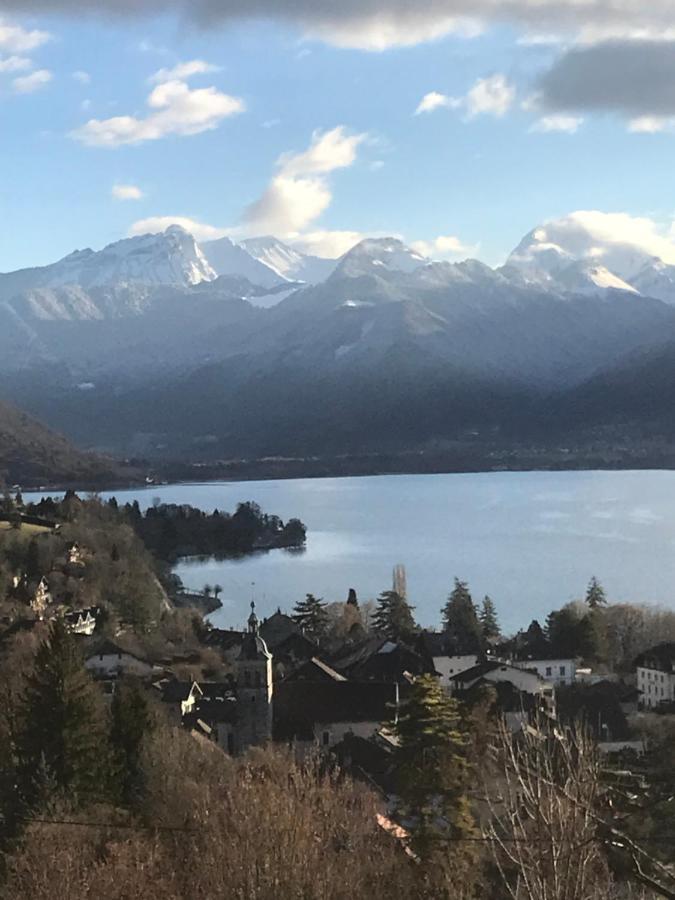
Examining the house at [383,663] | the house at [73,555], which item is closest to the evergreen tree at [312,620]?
the house at [383,663]

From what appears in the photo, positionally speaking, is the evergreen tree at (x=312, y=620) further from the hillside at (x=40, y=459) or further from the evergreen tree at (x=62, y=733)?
the hillside at (x=40, y=459)

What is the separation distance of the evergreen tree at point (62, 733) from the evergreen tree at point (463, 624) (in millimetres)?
15495

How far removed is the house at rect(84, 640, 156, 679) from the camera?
18188 mm

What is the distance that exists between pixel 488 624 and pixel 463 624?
1.20 m

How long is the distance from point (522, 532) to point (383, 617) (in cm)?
2221

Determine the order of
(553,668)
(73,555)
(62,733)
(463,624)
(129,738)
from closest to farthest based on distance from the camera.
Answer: (62,733), (129,738), (553,668), (463,624), (73,555)

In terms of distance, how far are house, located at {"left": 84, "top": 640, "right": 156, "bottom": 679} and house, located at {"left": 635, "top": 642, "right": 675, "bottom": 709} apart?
24.4ft

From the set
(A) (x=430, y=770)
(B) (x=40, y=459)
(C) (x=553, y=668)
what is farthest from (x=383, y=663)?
(B) (x=40, y=459)

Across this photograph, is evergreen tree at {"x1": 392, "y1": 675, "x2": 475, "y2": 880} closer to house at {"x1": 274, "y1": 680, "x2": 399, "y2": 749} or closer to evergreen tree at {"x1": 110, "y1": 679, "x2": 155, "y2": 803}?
evergreen tree at {"x1": 110, "y1": 679, "x2": 155, "y2": 803}

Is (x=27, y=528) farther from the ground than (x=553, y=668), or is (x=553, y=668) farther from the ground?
(x=27, y=528)

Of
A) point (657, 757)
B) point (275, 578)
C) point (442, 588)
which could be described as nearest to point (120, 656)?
point (657, 757)

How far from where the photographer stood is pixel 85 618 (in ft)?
73.7

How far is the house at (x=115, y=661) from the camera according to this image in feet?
59.7

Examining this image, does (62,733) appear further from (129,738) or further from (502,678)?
(502,678)
